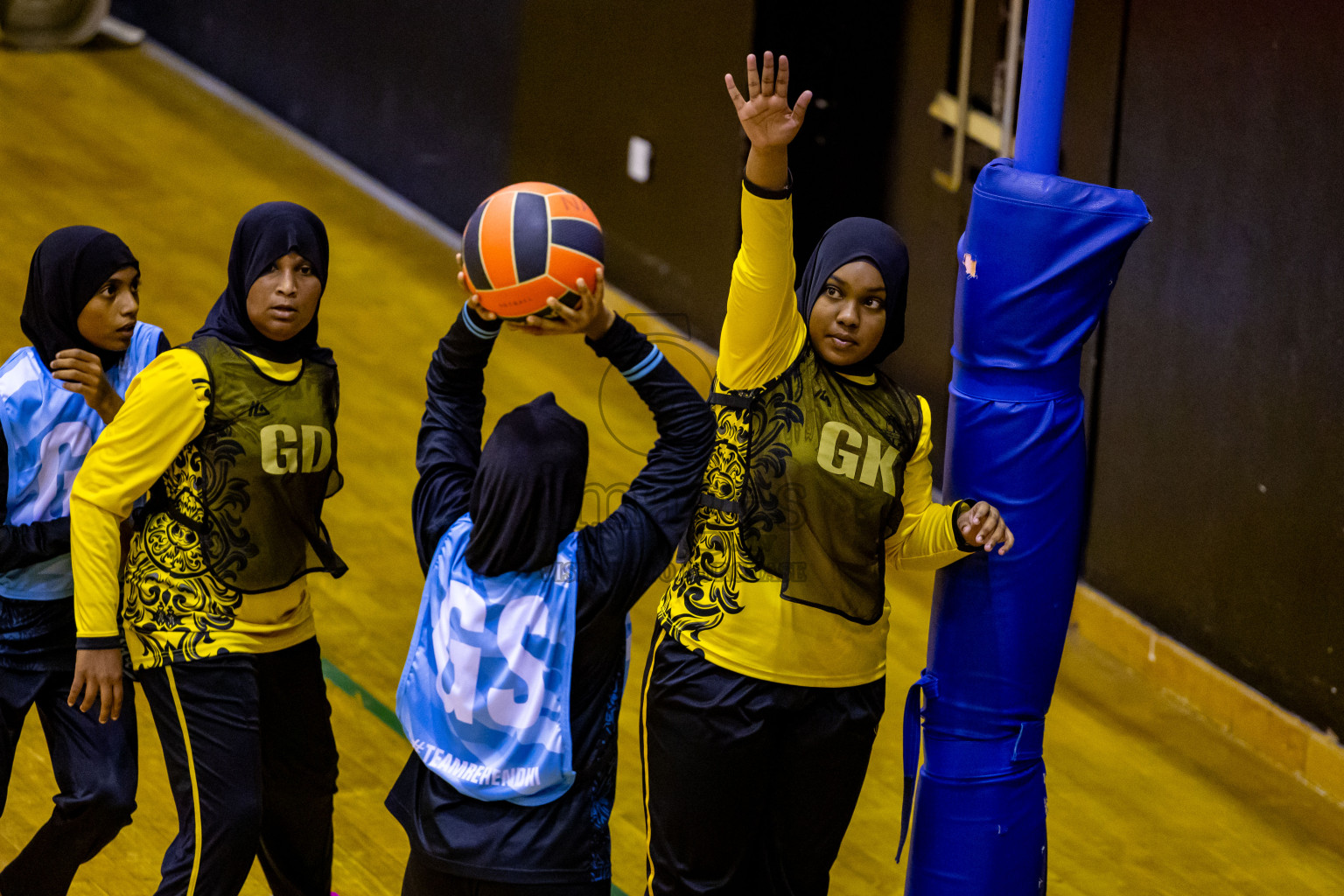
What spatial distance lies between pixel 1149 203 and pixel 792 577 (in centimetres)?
282

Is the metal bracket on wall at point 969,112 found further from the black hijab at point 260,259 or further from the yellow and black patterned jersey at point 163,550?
the yellow and black patterned jersey at point 163,550

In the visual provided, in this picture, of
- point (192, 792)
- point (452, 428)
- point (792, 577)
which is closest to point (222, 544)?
point (192, 792)

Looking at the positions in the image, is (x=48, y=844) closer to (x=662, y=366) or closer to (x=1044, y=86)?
(x=662, y=366)

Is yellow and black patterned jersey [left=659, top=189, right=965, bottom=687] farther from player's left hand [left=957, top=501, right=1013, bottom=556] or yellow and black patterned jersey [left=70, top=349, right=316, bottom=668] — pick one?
yellow and black patterned jersey [left=70, top=349, right=316, bottom=668]

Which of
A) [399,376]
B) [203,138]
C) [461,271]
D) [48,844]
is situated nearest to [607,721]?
[461,271]

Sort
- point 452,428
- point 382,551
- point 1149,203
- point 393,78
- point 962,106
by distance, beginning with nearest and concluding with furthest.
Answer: point 452,428, point 1149,203, point 382,551, point 962,106, point 393,78

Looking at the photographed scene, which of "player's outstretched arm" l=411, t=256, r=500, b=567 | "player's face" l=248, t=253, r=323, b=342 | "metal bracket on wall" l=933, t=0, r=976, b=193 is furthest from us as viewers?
"metal bracket on wall" l=933, t=0, r=976, b=193

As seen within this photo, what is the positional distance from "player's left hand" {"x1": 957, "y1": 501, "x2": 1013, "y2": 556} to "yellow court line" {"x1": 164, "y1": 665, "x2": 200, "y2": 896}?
1519 millimetres

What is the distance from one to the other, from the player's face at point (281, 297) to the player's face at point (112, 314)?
0.32 m

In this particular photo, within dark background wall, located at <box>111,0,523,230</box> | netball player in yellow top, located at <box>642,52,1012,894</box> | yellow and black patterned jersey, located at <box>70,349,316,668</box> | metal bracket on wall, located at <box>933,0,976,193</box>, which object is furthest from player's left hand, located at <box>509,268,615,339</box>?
dark background wall, located at <box>111,0,523,230</box>

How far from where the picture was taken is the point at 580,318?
2.74 meters

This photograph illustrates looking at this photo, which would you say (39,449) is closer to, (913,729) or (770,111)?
(770,111)

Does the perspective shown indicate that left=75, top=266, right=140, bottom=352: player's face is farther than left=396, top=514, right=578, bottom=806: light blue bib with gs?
Yes

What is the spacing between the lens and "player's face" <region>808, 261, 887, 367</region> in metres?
3.22
